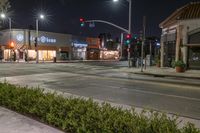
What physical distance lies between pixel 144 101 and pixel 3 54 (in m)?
52.4

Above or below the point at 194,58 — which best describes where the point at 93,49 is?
above

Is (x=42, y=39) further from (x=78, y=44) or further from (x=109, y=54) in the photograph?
(x=109, y=54)

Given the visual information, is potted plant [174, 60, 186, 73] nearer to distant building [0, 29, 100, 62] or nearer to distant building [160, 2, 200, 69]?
distant building [160, 2, 200, 69]

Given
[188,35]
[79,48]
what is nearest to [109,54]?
[79,48]

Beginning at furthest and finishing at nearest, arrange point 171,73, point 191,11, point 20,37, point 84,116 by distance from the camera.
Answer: point 20,37
point 191,11
point 171,73
point 84,116

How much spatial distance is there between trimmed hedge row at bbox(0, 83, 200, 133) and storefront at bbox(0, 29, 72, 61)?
145 feet

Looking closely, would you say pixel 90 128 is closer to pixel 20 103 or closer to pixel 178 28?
pixel 20 103

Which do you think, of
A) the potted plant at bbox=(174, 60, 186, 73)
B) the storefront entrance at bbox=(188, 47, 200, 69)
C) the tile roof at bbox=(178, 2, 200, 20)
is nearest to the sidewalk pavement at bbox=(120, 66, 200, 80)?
the potted plant at bbox=(174, 60, 186, 73)

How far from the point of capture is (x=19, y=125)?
226 inches

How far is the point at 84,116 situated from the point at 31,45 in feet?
169

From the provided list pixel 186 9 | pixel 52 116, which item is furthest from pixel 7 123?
pixel 186 9

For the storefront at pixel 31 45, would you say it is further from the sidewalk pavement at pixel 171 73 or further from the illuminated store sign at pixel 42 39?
the sidewalk pavement at pixel 171 73

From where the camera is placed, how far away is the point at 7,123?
5871 mm

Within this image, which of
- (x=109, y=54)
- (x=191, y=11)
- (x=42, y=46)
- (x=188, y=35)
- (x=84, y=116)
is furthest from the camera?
(x=109, y=54)
